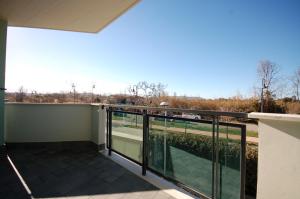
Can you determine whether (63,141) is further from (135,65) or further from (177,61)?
(177,61)

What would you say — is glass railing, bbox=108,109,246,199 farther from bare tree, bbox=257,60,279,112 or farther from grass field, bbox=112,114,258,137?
bare tree, bbox=257,60,279,112

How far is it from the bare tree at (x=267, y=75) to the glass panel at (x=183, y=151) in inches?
795

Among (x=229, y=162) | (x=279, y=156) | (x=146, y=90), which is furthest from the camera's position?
(x=146, y=90)

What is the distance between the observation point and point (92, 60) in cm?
1558

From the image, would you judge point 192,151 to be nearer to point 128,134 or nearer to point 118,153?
point 128,134

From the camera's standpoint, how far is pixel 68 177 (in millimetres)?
2551

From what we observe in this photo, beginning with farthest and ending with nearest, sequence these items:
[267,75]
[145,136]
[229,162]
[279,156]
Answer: [267,75], [145,136], [229,162], [279,156]

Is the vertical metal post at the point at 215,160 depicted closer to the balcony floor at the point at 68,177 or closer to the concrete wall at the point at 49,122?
the balcony floor at the point at 68,177

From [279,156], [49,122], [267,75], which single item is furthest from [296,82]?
[279,156]

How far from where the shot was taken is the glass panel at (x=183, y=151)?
1992 millimetres

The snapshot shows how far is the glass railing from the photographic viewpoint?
1732 mm

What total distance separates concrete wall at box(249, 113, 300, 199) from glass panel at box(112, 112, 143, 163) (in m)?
1.78

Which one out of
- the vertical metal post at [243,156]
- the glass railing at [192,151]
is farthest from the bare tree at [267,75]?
the vertical metal post at [243,156]

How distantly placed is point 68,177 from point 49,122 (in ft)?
6.07
